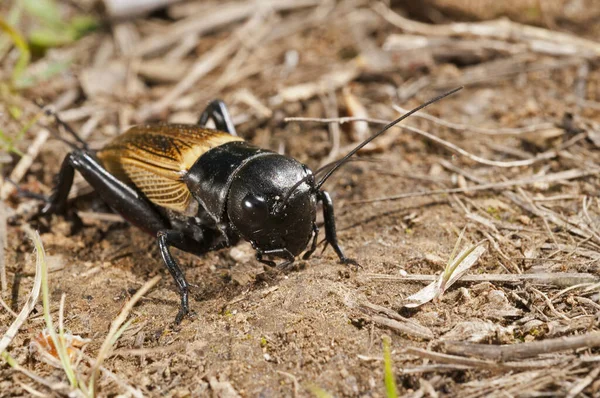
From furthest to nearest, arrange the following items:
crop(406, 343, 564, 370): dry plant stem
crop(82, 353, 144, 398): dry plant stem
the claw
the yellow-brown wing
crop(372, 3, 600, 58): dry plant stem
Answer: crop(372, 3, 600, 58): dry plant stem, the yellow-brown wing, the claw, crop(82, 353, 144, 398): dry plant stem, crop(406, 343, 564, 370): dry plant stem

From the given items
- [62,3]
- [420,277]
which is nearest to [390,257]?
[420,277]

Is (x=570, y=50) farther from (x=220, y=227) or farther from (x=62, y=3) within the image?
(x=62, y=3)

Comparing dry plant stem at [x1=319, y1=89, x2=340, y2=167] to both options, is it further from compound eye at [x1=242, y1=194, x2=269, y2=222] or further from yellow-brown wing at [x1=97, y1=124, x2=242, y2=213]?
compound eye at [x1=242, y1=194, x2=269, y2=222]

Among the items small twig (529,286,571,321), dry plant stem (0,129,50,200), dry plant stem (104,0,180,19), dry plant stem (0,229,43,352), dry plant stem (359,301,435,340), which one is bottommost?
small twig (529,286,571,321)

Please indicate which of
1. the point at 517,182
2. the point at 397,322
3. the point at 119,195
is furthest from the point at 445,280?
the point at 119,195

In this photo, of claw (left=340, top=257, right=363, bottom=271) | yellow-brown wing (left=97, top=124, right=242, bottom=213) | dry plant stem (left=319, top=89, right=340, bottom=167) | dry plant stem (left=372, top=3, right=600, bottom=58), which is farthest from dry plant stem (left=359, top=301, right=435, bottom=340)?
dry plant stem (left=372, top=3, right=600, bottom=58)

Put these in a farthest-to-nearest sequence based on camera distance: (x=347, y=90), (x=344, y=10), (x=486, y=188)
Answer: (x=344, y=10), (x=347, y=90), (x=486, y=188)

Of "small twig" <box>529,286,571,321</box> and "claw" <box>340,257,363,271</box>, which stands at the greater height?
"claw" <box>340,257,363,271</box>
